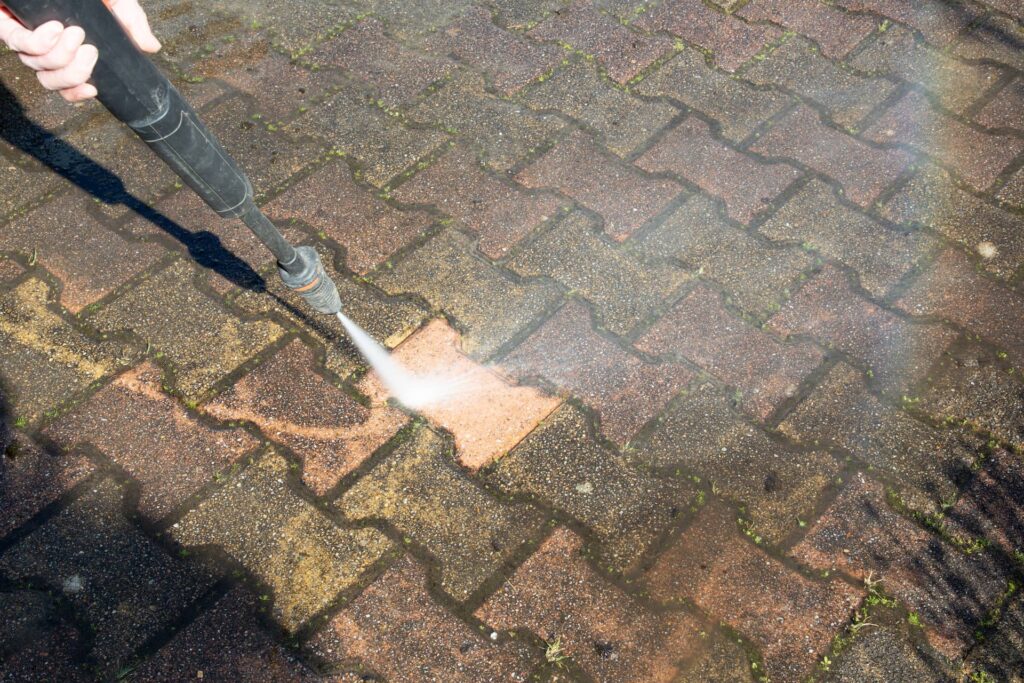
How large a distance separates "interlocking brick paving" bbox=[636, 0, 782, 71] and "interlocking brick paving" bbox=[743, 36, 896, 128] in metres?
0.11

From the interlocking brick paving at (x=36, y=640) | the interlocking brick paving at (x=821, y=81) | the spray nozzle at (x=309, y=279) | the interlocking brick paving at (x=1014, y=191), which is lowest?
the interlocking brick paving at (x=1014, y=191)

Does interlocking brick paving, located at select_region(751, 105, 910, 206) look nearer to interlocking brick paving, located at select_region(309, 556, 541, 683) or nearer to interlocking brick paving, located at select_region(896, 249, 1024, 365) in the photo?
interlocking brick paving, located at select_region(896, 249, 1024, 365)

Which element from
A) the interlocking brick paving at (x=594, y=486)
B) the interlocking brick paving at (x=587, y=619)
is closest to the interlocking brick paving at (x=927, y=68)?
the interlocking brick paving at (x=594, y=486)

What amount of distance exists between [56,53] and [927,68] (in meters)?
4.12

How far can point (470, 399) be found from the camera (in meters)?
3.69

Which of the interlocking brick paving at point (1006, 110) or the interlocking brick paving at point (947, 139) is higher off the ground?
the interlocking brick paving at point (947, 139)

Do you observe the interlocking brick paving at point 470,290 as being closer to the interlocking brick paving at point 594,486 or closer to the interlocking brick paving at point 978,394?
the interlocking brick paving at point 594,486

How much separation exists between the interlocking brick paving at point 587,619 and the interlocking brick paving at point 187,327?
4.88ft

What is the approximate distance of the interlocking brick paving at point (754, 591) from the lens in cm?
302

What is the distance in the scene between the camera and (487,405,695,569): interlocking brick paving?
129 inches

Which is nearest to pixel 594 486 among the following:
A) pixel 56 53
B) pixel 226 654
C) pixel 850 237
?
pixel 226 654

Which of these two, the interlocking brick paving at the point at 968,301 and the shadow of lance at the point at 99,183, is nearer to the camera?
the interlocking brick paving at the point at 968,301

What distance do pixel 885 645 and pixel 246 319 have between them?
2672 mm

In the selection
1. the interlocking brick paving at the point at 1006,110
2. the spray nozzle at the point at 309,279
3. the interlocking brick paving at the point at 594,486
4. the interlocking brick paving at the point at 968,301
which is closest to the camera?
the spray nozzle at the point at 309,279
